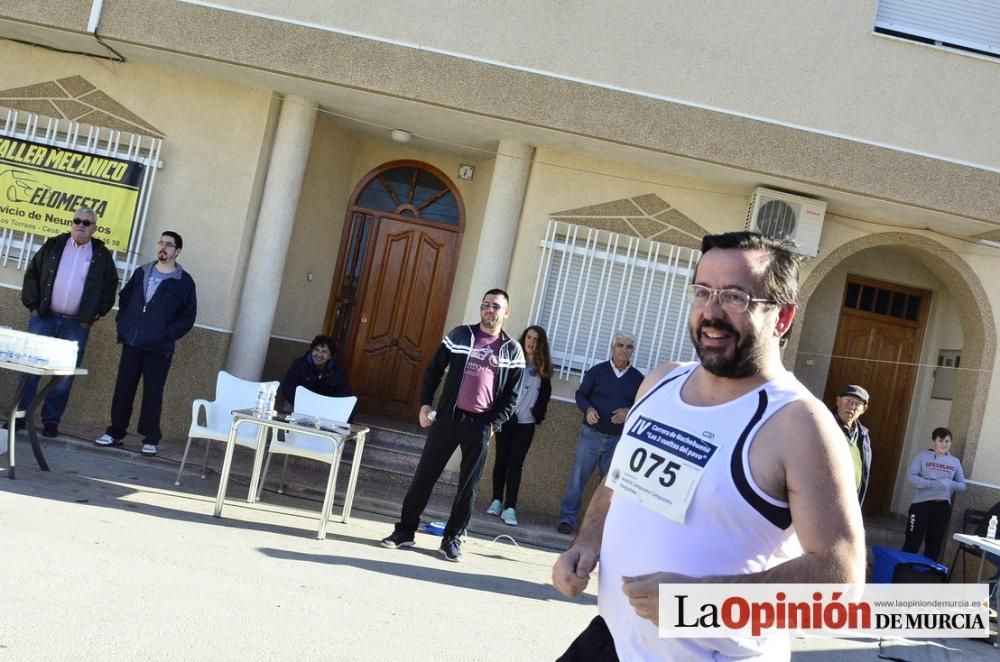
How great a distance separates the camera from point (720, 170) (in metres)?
9.46

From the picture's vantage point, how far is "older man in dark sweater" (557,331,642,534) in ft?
30.3

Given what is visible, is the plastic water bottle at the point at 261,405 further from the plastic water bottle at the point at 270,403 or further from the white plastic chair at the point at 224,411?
the white plastic chair at the point at 224,411

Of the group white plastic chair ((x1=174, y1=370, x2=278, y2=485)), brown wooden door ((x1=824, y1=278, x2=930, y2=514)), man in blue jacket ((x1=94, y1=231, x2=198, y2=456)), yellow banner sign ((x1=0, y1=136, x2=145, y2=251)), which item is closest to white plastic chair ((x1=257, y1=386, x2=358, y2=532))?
white plastic chair ((x1=174, y1=370, x2=278, y2=485))

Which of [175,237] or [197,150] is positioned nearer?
[175,237]

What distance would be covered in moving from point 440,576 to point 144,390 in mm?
3952

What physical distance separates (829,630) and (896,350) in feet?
34.0

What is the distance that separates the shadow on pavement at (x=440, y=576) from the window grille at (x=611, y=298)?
11.2ft

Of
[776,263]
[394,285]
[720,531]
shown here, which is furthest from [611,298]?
[720,531]

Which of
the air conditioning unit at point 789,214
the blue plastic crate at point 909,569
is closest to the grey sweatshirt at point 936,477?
the blue plastic crate at point 909,569

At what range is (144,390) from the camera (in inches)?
362

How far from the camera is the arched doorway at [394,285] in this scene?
1169 centimetres

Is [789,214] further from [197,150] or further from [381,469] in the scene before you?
[197,150]

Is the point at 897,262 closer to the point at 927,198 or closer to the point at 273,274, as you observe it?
the point at 927,198

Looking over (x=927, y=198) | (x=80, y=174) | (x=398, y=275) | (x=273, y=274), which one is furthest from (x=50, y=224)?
(x=927, y=198)
